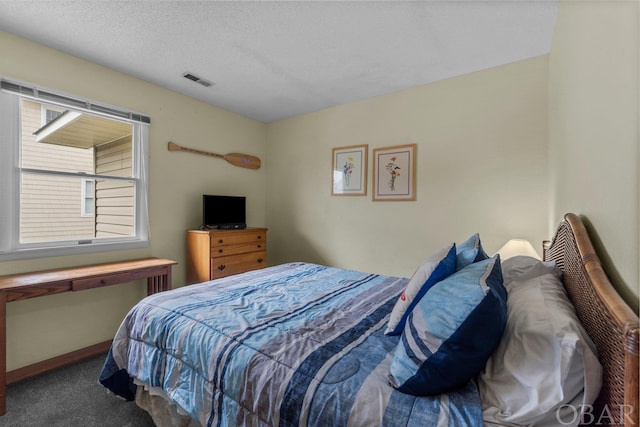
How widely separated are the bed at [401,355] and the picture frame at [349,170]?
190 centimetres

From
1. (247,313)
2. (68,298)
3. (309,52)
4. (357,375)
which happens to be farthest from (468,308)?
(68,298)

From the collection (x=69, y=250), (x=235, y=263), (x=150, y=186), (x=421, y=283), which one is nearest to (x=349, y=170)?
(x=235, y=263)

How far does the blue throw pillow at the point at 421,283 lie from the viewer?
1.20 m

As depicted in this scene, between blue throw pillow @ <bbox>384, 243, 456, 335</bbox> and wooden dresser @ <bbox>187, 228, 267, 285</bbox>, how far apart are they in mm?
2233

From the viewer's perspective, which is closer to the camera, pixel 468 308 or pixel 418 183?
pixel 468 308

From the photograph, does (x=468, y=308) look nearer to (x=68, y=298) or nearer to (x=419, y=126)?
(x=419, y=126)

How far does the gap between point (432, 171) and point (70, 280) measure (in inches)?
129

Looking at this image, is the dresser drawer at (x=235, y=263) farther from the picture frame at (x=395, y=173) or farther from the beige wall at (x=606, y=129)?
the beige wall at (x=606, y=129)

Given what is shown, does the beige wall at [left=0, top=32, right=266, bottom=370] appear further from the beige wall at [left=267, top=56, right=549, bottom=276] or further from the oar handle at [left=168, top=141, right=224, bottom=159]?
the beige wall at [left=267, top=56, right=549, bottom=276]

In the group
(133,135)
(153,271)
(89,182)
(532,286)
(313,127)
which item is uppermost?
(313,127)

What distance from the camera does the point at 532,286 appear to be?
110 centimetres

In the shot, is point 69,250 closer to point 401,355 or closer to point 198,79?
point 198,79

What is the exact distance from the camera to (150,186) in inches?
115

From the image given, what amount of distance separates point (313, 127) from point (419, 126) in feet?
4.68
